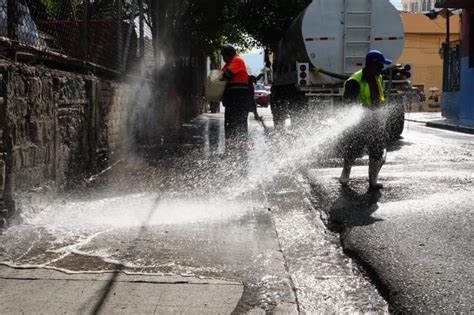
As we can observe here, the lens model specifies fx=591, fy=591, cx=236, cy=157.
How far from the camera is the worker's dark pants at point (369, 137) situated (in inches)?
272

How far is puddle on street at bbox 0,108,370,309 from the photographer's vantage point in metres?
4.00

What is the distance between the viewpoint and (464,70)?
21344 mm

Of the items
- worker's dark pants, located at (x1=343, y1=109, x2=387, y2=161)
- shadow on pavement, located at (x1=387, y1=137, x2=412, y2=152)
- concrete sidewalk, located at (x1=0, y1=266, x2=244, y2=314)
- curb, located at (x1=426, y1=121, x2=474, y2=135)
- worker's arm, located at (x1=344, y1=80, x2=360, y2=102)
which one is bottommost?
concrete sidewalk, located at (x1=0, y1=266, x2=244, y2=314)

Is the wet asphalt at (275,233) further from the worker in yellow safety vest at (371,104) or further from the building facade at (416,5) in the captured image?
the building facade at (416,5)

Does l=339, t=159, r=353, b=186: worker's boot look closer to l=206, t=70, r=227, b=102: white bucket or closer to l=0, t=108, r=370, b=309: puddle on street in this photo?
l=0, t=108, r=370, b=309: puddle on street

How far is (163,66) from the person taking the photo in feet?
46.3

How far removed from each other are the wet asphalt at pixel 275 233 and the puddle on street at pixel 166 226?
0.04ft

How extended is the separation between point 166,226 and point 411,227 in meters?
2.09

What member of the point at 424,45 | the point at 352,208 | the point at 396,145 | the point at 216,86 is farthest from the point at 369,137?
the point at 424,45

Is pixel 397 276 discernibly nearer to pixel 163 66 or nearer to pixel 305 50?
pixel 305 50

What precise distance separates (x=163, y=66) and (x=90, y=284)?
10930mm

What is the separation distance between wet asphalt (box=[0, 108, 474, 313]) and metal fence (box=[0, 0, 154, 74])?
147 cm

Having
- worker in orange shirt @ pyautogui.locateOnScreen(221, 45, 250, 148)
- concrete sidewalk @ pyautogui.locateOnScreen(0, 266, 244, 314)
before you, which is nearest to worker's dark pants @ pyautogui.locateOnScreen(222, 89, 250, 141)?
worker in orange shirt @ pyautogui.locateOnScreen(221, 45, 250, 148)

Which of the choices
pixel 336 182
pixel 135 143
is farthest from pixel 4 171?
pixel 135 143
